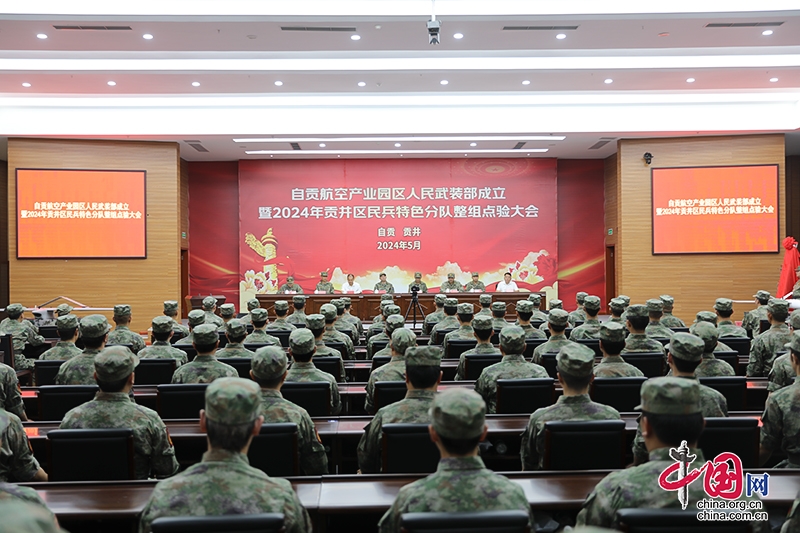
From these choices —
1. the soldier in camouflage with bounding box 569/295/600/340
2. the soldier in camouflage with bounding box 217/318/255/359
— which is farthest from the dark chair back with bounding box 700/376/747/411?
the soldier in camouflage with bounding box 217/318/255/359

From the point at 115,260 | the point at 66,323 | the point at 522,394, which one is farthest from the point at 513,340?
the point at 115,260

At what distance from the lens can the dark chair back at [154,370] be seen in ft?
16.0

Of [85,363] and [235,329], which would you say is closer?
[85,363]

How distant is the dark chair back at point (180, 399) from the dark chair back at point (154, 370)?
112 cm

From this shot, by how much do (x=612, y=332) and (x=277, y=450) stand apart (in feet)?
7.53

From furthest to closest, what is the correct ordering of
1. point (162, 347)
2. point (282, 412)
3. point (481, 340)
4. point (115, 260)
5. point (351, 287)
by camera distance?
point (351, 287), point (115, 260), point (162, 347), point (481, 340), point (282, 412)

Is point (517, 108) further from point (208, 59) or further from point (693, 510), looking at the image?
point (693, 510)

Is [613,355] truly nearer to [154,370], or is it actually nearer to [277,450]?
[277,450]

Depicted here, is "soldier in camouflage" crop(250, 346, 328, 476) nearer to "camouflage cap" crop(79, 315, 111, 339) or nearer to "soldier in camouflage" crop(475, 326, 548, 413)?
"soldier in camouflage" crop(475, 326, 548, 413)

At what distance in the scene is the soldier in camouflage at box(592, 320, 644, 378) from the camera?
3941 mm

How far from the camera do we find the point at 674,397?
1933 millimetres

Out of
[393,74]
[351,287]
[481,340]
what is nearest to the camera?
[481,340]

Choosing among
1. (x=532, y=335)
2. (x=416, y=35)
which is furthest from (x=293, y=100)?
(x=532, y=335)

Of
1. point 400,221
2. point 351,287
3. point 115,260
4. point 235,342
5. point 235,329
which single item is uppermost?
point 400,221
